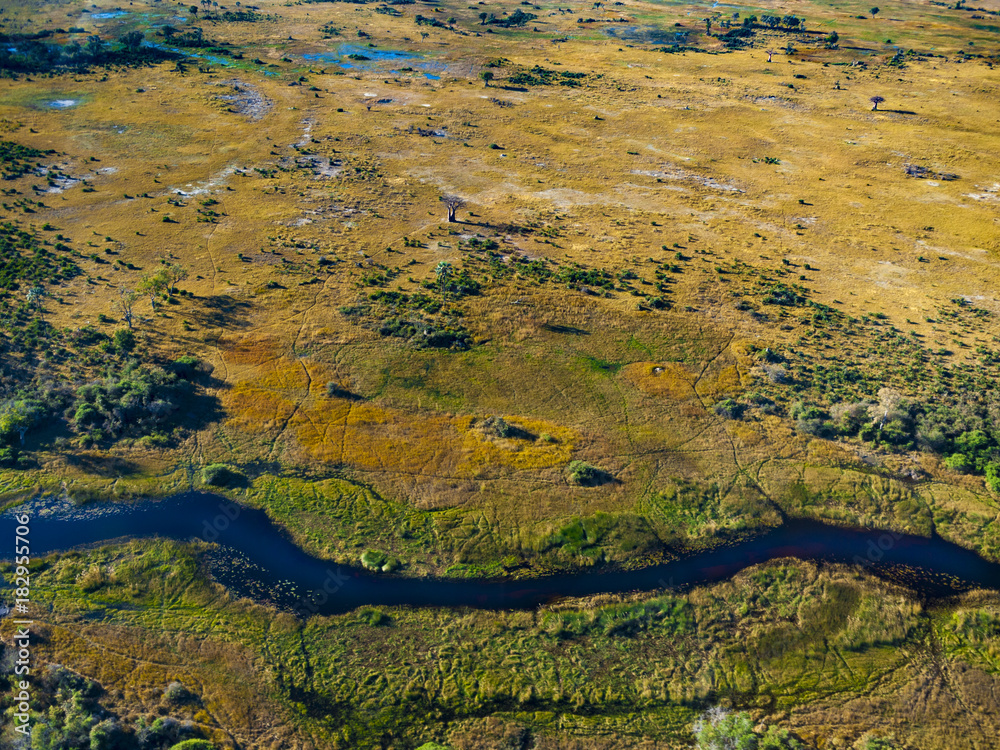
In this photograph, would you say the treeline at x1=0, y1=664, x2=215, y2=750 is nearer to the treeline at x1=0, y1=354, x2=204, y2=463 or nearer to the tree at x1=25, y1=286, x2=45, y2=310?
the treeline at x1=0, y1=354, x2=204, y2=463

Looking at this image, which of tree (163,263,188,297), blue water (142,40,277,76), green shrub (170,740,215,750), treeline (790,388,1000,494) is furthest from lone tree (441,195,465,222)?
blue water (142,40,277,76)

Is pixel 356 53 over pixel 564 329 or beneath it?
over

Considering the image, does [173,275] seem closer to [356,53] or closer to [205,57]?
[205,57]

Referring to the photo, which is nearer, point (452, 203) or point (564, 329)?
point (564, 329)

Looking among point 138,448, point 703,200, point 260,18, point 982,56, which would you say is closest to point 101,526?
point 138,448

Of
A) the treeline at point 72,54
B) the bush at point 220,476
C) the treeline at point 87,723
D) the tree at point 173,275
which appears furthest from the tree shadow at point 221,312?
the treeline at point 72,54

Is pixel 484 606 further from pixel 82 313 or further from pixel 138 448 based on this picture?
pixel 82 313

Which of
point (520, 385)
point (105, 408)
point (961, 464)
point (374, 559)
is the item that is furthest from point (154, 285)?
point (961, 464)
